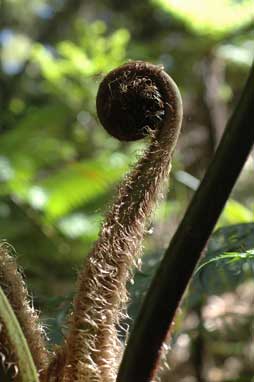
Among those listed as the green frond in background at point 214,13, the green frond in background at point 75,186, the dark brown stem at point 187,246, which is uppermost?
the dark brown stem at point 187,246

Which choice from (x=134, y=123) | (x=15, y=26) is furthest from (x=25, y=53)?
(x=134, y=123)

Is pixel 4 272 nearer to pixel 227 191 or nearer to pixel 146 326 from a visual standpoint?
pixel 146 326

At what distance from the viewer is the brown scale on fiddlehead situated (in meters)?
0.89

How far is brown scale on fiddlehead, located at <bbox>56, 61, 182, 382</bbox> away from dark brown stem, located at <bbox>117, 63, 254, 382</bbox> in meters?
0.09

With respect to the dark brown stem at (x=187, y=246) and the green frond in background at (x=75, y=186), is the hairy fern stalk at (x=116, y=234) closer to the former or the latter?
the dark brown stem at (x=187, y=246)

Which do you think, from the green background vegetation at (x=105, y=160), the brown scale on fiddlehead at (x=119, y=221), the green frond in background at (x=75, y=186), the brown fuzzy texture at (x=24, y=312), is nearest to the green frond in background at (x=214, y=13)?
the green background vegetation at (x=105, y=160)

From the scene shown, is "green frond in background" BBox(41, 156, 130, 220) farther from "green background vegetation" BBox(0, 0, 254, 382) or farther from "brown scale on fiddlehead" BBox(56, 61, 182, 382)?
"brown scale on fiddlehead" BBox(56, 61, 182, 382)

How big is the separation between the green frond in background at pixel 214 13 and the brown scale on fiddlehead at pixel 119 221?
2.20m

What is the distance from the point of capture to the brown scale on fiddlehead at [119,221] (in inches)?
35.2

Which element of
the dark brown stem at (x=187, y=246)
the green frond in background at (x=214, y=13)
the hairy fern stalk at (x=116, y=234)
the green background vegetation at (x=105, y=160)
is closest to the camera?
the dark brown stem at (x=187, y=246)

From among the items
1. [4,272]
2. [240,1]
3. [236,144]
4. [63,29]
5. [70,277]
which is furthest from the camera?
[63,29]

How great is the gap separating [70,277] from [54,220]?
0.25 meters

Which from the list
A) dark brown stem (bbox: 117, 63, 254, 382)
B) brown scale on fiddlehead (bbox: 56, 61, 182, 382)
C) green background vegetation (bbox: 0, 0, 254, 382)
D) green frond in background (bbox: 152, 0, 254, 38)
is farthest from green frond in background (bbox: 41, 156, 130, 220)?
dark brown stem (bbox: 117, 63, 254, 382)

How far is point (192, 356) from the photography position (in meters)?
2.96
